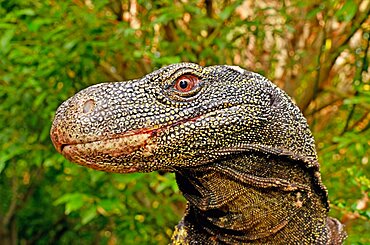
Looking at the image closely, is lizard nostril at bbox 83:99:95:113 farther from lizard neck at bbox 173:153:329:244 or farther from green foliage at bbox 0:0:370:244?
green foliage at bbox 0:0:370:244

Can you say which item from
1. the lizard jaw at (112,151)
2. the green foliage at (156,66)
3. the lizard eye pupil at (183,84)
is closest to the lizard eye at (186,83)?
the lizard eye pupil at (183,84)

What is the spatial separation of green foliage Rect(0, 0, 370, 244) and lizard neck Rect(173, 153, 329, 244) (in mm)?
545

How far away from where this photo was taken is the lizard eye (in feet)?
3.79

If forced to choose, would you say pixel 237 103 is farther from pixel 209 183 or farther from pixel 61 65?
pixel 61 65

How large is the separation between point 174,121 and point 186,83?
0.32ft

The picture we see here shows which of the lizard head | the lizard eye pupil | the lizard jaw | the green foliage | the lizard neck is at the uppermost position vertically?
the lizard eye pupil

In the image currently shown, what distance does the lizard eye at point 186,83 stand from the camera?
116cm

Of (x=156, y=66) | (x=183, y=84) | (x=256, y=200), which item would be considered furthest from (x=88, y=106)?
(x=156, y=66)

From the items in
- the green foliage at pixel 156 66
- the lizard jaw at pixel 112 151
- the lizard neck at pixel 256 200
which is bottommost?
the green foliage at pixel 156 66

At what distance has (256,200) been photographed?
3.89 ft

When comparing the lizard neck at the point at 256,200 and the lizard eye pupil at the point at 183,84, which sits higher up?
the lizard eye pupil at the point at 183,84

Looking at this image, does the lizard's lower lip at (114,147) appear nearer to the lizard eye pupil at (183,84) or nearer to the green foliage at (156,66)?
the lizard eye pupil at (183,84)

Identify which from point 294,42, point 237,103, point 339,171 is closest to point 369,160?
point 339,171

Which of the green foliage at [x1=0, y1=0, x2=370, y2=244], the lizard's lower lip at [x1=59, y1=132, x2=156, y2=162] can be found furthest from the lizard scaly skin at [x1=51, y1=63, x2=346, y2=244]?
the green foliage at [x1=0, y1=0, x2=370, y2=244]
